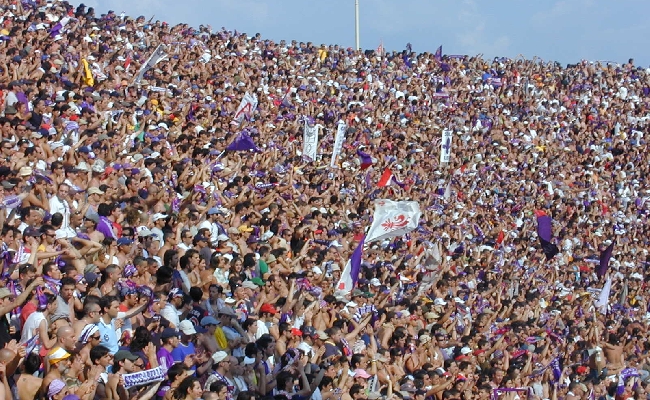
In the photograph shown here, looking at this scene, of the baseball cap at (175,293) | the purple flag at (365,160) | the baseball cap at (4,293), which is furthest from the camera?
the purple flag at (365,160)

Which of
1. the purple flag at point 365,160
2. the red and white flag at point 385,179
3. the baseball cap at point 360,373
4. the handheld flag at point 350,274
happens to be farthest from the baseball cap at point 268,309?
the purple flag at point 365,160

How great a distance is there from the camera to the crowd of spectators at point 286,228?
7.82 metres

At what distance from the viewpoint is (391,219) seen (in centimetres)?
1468

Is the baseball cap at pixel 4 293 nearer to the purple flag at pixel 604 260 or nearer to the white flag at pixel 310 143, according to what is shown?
the white flag at pixel 310 143

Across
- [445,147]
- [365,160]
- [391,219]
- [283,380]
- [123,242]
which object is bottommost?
[283,380]

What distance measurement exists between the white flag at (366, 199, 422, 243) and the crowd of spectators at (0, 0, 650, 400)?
44cm

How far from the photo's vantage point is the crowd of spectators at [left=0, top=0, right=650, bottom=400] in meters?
7.82

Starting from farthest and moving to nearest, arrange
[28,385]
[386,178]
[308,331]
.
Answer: [386,178] < [308,331] < [28,385]

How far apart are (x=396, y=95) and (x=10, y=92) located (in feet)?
48.7

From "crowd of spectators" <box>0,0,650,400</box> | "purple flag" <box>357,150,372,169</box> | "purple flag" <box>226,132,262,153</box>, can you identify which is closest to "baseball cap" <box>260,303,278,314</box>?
"crowd of spectators" <box>0,0,650,400</box>

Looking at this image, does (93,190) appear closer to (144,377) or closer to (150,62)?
(144,377)

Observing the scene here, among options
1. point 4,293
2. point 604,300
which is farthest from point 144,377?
point 604,300

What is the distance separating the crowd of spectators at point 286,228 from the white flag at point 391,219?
0.44m

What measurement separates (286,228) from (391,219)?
2144 mm
